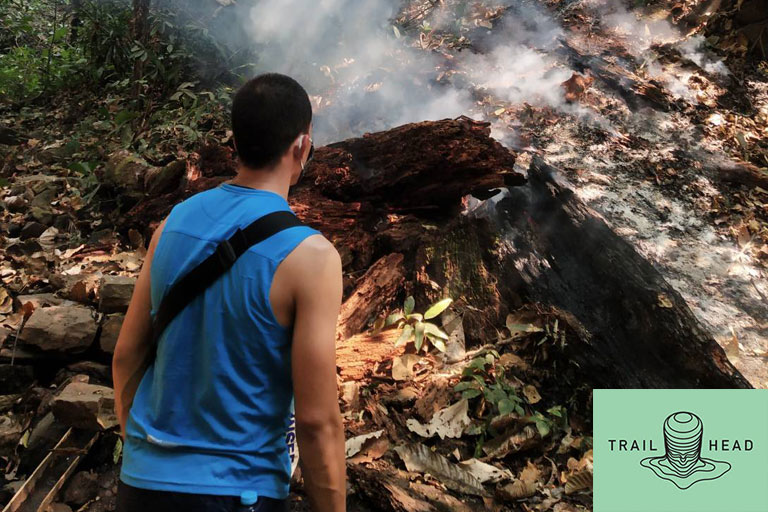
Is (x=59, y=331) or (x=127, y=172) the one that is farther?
(x=127, y=172)

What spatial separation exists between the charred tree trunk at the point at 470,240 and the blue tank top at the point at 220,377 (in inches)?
99.4

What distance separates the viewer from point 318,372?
4.81ft

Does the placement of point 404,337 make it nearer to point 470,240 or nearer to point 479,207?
point 470,240

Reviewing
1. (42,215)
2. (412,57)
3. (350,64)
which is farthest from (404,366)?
(412,57)

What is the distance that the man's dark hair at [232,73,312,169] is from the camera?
1612mm

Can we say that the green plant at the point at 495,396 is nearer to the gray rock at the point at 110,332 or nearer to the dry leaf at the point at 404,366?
the dry leaf at the point at 404,366

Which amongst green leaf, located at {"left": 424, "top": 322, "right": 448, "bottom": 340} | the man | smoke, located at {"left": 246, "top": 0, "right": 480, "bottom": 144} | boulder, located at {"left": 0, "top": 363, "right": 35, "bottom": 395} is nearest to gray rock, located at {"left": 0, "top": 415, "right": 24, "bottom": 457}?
boulder, located at {"left": 0, "top": 363, "right": 35, "bottom": 395}

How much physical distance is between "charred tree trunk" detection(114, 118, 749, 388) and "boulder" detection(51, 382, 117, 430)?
1.65 meters

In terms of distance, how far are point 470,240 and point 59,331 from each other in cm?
321

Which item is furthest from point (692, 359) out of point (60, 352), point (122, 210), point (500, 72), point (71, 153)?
point (71, 153)

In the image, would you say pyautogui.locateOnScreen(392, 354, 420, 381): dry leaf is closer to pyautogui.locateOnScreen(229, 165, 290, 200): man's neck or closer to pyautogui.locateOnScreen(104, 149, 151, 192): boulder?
pyautogui.locateOnScreen(229, 165, 290, 200): man's neck

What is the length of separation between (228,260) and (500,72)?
8.08m

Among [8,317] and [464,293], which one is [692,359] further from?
[8,317]

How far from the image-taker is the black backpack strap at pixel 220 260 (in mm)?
1464
